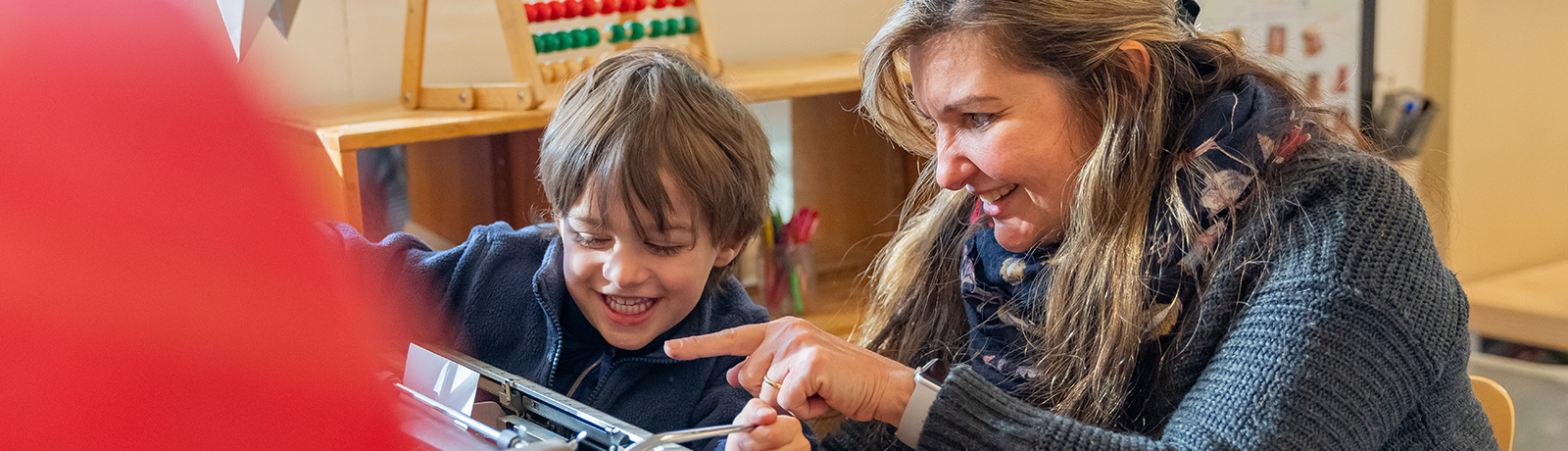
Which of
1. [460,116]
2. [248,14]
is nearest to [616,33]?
[460,116]

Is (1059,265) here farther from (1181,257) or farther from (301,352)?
(301,352)

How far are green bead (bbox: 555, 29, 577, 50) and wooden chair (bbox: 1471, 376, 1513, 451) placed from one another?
4.10ft

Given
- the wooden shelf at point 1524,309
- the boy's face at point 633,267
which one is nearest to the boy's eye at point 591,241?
the boy's face at point 633,267

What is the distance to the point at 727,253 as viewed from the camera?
1.08 m

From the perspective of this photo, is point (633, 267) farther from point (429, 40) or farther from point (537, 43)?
point (429, 40)

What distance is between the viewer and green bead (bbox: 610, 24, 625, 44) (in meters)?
1.78

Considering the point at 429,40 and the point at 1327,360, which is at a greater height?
the point at 429,40

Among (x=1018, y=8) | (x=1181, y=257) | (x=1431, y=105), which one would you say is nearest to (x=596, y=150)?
(x=1018, y=8)

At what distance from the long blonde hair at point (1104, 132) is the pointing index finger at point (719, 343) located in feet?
0.81

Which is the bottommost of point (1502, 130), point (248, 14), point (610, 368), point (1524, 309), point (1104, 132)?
point (1524, 309)

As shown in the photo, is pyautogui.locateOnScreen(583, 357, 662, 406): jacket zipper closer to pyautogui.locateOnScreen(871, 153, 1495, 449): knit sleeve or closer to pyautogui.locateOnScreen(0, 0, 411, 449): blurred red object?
pyautogui.locateOnScreen(871, 153, 1495, 449): knit sleeve

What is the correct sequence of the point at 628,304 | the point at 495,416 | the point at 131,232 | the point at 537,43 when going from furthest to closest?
1. the point at 537,43
2. the point at 628,304
3. the point at 495,416
4. the point at 131,232

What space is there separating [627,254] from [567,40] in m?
0.86

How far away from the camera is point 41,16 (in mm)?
240
